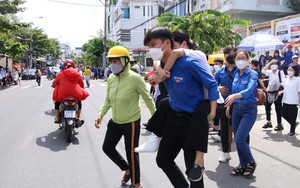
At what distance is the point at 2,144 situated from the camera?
21.5ft

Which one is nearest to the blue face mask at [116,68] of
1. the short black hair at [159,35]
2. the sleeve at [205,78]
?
the short black hair at [159,35]

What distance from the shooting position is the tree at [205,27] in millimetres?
12672

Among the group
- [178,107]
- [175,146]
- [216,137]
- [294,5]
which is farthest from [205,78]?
[294,5]

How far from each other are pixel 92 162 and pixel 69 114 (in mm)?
1774

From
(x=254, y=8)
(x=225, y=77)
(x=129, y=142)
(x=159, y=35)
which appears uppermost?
(x=254, y=8)

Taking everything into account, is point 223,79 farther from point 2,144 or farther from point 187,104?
point 2,144

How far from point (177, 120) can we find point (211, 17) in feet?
35.6

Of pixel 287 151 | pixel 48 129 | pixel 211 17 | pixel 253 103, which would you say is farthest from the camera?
pixel 211 17

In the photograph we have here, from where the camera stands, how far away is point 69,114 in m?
6.79

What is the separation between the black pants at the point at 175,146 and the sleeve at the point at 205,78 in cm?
30

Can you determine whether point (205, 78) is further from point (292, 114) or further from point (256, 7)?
point (256, 7)

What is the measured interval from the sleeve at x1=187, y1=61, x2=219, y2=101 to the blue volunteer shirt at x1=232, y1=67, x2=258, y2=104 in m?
1.69

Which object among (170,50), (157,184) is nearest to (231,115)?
(157,184)

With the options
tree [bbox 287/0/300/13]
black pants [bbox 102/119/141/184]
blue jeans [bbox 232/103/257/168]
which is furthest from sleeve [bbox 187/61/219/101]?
tree [bbox 287/0/300/13]
